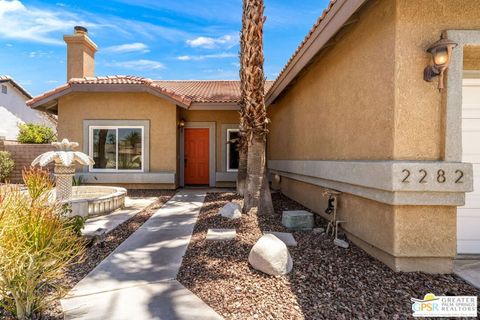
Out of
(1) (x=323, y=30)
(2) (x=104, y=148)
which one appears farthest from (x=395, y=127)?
(2) (x=104, y=148)

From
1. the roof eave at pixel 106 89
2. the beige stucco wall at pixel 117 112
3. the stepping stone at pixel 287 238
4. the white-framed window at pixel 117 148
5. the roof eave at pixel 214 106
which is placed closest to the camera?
the stepping stone at pixel 287 238

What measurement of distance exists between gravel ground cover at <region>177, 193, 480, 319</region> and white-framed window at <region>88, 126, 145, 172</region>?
815 centimetres

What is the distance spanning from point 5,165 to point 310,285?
15762mm

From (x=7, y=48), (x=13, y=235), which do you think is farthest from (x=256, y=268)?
(x=7, y=48)

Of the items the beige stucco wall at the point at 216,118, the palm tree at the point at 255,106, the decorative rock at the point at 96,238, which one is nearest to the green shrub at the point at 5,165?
the beige stucco wall at the point at 216,118

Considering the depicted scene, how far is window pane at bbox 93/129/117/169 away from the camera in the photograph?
11.9 meters

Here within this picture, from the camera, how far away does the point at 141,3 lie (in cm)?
1194

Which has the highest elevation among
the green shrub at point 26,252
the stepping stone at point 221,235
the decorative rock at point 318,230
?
the green shrub at point 26,252

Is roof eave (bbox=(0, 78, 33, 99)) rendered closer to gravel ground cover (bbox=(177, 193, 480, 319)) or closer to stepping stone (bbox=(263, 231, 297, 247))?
gravel ground cover (bbox=(177, 193, 480, 319))

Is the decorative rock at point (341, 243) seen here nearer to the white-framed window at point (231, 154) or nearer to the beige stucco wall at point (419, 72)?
the beige stucco wall at point (419, 72)

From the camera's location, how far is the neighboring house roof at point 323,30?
13.9ft

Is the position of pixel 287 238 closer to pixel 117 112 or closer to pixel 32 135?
pixel 117 112

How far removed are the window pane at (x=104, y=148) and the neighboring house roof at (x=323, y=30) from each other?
819 centimetres

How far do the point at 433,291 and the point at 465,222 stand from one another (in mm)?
1766
